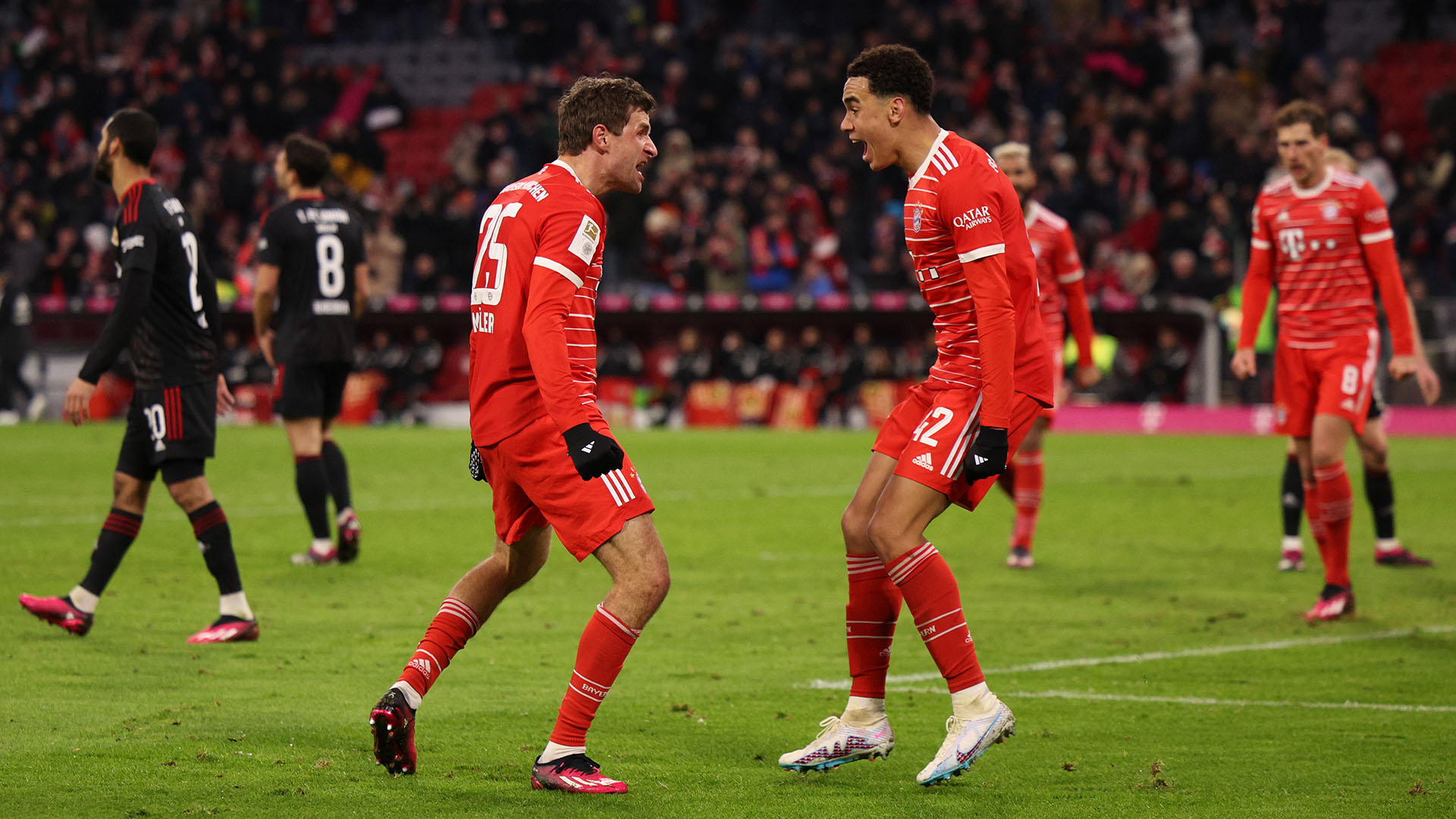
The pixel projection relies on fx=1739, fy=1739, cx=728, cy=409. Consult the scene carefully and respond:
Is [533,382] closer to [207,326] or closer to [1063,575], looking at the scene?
[207,326]

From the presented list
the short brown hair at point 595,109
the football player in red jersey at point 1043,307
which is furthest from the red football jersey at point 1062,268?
the short brown hair at point 595,109

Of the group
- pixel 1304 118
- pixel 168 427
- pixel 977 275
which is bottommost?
pixel 168 427

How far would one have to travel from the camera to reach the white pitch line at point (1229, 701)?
610 centimetres

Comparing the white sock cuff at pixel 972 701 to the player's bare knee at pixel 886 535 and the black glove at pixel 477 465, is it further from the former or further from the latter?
the black glove at pixel 477 465

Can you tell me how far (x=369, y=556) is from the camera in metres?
10.3

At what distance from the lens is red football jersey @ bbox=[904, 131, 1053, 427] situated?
199 inches

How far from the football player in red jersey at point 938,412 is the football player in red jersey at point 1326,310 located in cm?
331

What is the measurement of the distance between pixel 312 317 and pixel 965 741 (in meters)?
6.15

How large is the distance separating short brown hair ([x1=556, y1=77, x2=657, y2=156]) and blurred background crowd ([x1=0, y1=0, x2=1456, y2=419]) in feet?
58.9

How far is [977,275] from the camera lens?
16.6 feet

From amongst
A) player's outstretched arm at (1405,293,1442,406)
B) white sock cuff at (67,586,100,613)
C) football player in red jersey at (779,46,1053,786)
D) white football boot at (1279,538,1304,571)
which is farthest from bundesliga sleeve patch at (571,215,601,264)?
white football boot at (1279,538,1304,571)

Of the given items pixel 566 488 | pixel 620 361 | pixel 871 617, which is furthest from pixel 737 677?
pixel 620 361

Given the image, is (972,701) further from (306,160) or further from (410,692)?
(306,160)

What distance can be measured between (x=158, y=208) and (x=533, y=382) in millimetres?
2887
